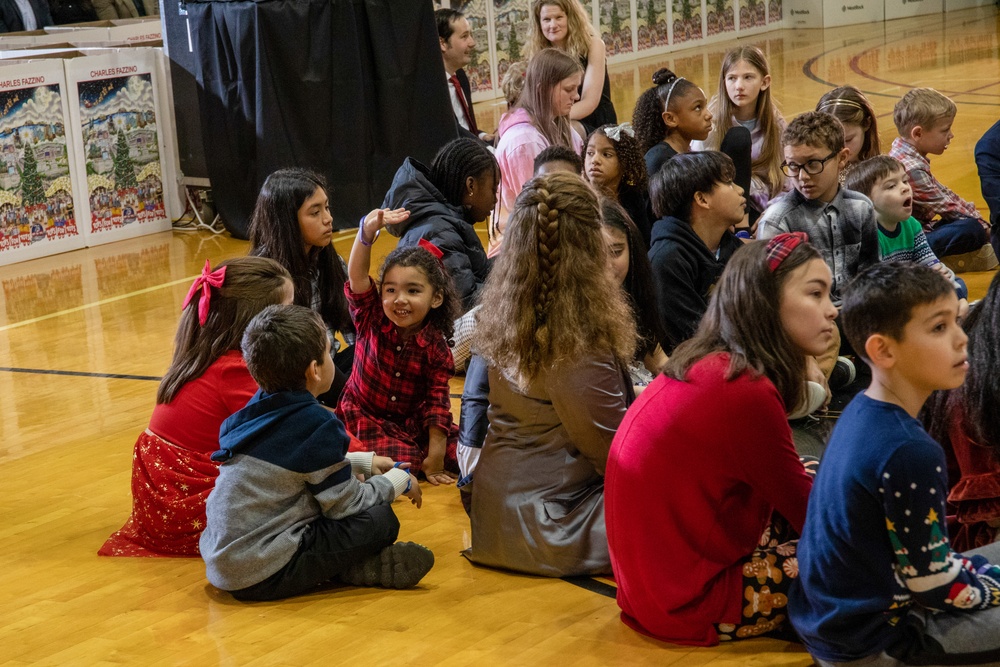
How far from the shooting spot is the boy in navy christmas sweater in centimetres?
216

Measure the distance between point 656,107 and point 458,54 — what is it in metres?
2.89

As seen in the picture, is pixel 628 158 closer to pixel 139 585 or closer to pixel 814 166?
pixel 814 166

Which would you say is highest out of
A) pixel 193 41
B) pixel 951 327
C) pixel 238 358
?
pixel 193 41

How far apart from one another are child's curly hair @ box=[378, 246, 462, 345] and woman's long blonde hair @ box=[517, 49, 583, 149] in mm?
1857

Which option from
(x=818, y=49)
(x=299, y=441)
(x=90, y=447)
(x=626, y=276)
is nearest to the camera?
(x=299, y=441)

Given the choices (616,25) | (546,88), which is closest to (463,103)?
(546,88)

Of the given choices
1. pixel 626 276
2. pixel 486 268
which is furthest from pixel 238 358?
pixel 486 268

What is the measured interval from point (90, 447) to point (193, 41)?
4267 millimetres

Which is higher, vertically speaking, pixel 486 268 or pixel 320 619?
pixel 486 268

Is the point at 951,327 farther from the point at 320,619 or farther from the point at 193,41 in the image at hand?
the point at 193,41

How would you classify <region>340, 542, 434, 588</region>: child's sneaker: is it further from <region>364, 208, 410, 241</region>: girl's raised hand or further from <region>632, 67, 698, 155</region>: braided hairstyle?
<region>632, 67, 698, 155</region>: braided hairstyle

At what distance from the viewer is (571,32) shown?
6.77 meters

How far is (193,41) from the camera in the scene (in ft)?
26.1

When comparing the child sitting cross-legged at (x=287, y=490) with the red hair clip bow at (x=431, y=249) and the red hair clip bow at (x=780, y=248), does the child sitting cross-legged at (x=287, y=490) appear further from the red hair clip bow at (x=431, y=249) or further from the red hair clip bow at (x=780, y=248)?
the red hair clip bow at (x=780, y=248)
